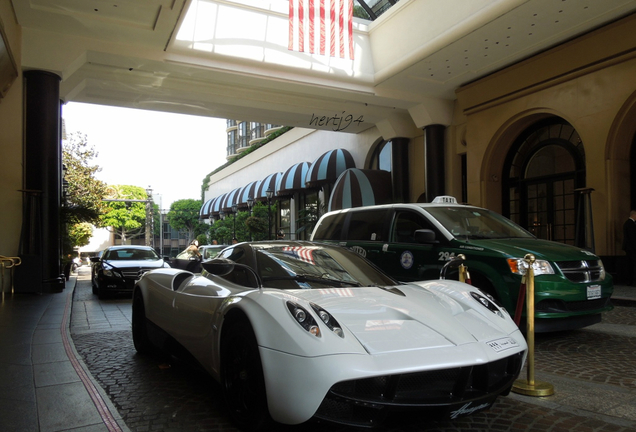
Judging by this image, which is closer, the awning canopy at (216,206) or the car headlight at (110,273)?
the car headlight at (110,273)

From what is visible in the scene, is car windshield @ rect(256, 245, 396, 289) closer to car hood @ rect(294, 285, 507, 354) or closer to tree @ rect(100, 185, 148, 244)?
car hood @ rect(294, 285, 507, 354)

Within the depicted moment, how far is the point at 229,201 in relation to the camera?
3941cm

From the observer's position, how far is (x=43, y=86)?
13.0m

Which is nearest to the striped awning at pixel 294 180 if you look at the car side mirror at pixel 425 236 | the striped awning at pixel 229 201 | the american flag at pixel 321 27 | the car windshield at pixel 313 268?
the striped awning at pixel 229 201

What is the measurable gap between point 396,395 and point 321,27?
13.1 meters

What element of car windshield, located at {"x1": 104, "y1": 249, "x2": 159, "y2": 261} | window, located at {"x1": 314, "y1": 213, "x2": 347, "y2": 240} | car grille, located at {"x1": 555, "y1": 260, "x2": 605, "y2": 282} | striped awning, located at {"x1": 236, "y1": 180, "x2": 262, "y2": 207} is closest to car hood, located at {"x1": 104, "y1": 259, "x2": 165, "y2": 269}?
car windshield, located at {"x1": 104, "y1": 249, "x2": 159, "y2": 261}

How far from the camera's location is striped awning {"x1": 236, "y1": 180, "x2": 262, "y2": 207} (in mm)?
33156

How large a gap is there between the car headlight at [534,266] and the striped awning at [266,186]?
23732 millimetres

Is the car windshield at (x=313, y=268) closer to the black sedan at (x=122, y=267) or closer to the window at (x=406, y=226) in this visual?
the window at (x=406, y=226)

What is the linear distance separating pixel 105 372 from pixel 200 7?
39.3ft

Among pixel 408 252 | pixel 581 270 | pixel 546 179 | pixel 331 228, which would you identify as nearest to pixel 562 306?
pixel 581 270

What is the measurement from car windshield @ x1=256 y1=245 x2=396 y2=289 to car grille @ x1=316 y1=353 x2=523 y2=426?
1.22 meters

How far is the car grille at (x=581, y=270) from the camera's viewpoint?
19.7 feet

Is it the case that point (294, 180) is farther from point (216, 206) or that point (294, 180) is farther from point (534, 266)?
point (534, 266)
